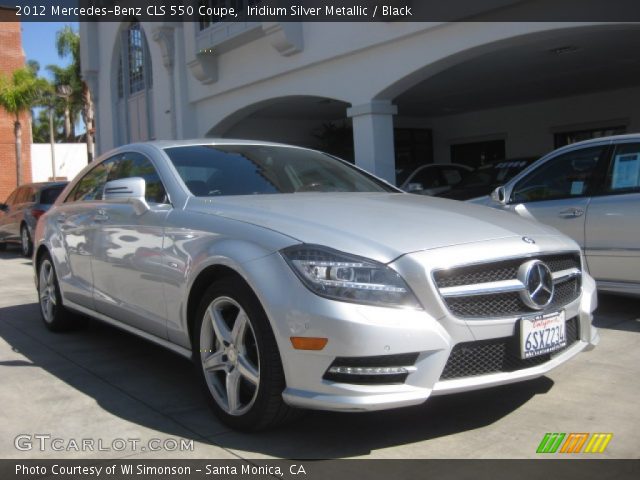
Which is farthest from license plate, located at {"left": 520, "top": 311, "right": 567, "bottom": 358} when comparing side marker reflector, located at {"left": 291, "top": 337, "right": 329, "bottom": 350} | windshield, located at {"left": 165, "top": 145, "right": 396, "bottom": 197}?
windshield, located at {"left": 165, "top": 145, "right": 396, "bottom": 197}

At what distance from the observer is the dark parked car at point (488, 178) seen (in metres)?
11.2

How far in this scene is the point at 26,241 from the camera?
13.9 m

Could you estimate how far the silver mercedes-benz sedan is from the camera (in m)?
3.09

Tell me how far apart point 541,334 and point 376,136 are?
7.96 metres

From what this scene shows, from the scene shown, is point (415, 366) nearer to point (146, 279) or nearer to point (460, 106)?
point (146, 279)

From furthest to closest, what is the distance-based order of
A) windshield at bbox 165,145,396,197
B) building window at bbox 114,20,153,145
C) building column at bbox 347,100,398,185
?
building window at bbox 114,20,153,145, building column at bbox 347,100,398,185, windshield at bbox 165,145,396,197

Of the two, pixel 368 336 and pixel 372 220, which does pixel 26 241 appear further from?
pixel 368 336

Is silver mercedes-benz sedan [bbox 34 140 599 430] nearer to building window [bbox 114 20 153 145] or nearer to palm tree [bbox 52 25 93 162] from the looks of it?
building window [bbox 114 20 153 145]

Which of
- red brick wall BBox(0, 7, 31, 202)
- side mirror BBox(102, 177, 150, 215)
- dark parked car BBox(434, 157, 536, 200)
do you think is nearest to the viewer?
side mirror BBox(102, 177, 150, 215)

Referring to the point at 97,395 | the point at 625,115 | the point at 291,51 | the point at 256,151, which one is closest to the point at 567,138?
the point at 625,115

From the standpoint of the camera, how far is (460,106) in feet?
58.4

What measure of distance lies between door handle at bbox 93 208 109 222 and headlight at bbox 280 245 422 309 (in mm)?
2234

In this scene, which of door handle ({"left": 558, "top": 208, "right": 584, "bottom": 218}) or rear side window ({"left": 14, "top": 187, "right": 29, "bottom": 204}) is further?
rear side window ({"left": 14, "top": 187, "right": 29, "bottom": 204})

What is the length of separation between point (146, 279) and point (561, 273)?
241 centimetres
